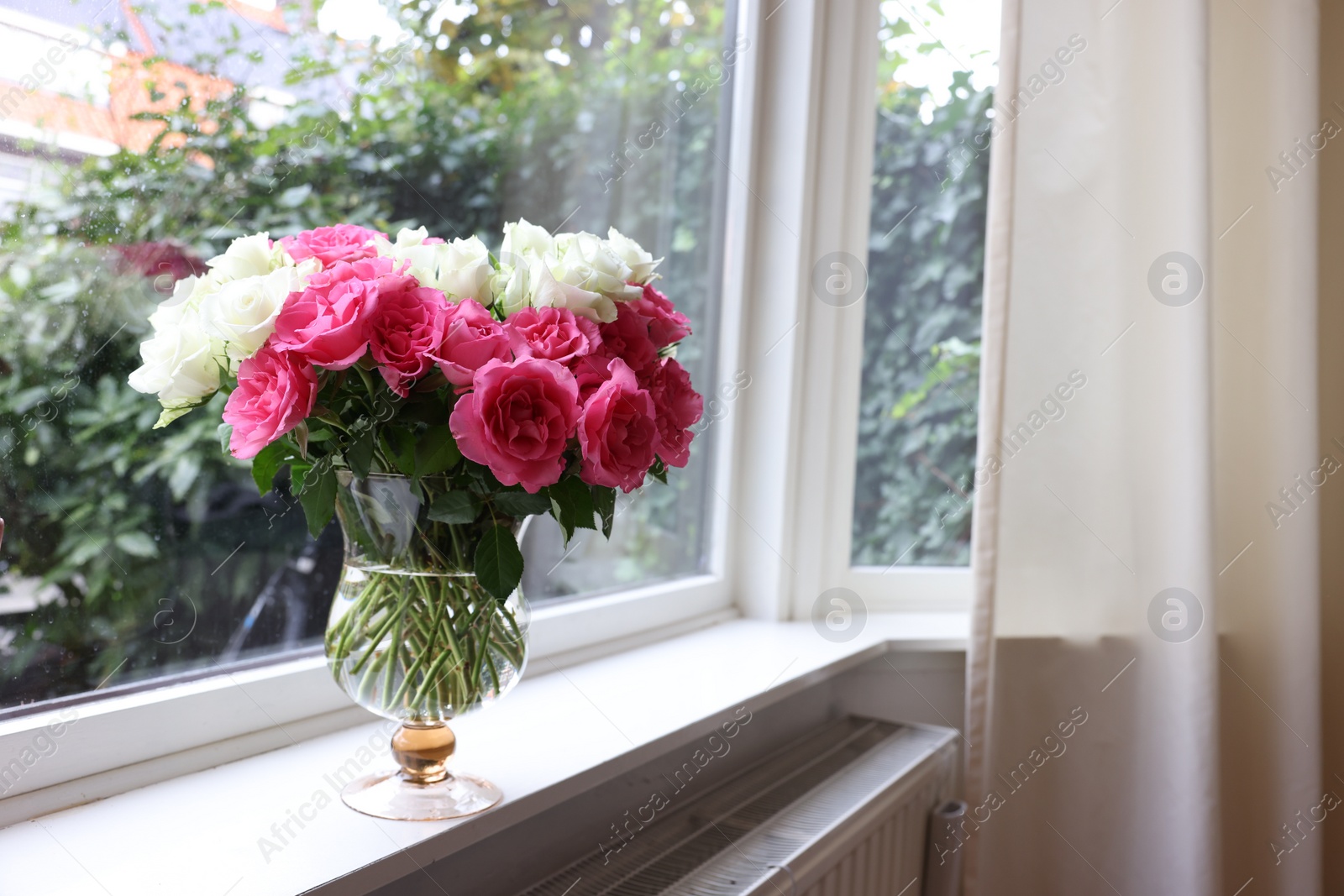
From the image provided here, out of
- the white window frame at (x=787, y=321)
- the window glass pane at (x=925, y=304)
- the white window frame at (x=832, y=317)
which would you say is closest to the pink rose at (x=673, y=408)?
the white window frame at (x=787, y=321)

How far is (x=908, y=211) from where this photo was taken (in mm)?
1608

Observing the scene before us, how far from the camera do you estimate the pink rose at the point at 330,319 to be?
1.90 feet

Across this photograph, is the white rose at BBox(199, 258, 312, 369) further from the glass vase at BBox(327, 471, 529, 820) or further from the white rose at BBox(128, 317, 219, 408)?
the glass vase at BBox(327, 471, 529, 820)

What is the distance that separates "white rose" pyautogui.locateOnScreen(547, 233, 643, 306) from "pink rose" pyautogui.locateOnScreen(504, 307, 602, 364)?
2 cm

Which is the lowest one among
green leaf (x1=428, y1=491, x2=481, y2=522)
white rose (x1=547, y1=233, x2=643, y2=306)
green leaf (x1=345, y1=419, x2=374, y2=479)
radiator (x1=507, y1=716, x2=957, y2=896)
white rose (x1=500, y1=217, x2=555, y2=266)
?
radiator (x1=507, y1=716, x2=957, y2=896)

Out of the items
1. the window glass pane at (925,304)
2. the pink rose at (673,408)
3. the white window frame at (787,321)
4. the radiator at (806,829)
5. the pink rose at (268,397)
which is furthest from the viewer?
the window glass pane at (925,304)

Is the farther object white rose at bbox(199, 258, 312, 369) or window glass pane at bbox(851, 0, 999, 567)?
window glass pane at bbox(851, 0, 999, 567)

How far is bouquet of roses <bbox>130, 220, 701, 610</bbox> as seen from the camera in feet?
1.93

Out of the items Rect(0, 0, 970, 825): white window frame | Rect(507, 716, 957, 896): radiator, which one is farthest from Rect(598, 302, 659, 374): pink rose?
Rect(0, 0, 970, 825): white window frame

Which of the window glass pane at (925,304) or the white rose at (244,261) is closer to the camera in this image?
the white rose at (244,261)

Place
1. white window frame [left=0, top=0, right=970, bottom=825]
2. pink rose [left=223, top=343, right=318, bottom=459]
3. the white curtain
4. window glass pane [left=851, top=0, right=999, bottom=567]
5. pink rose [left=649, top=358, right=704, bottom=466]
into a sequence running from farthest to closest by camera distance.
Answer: window glass pane [left=851, top=0, right=999, bottom=567] → white window frame [left=0, top=0, right=970, bottom=825] → the white curtain → pink rose [left=649, top=358, right=704, bottom=466] → pink rose [left=223, top=343, right=318, bottom=459]

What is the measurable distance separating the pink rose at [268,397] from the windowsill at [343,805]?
0.93 ft

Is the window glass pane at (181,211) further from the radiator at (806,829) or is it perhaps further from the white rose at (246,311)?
the radiator at (806,829)

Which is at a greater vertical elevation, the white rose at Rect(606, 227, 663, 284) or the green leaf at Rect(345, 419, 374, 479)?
the white rose at Rect(606, 227, 663, 284)
